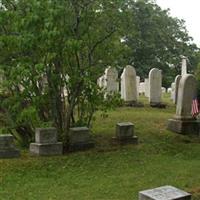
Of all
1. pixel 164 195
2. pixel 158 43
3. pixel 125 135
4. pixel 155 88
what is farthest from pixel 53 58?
pixel 158 43

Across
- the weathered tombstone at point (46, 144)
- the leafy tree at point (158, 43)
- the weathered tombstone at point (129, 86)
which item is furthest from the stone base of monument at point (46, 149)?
the leafy tree at point (158, 43)

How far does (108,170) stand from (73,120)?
245cm

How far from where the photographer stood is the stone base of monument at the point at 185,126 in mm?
12766

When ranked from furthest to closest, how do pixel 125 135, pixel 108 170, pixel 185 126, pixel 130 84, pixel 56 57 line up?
pixel 130 84 < pixel 185 126 < pixel 125 135 < pixel 56 57 < pixel 108 170

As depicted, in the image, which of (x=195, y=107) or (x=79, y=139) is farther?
(x=195, y=107)

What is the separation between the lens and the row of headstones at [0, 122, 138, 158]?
9625mm

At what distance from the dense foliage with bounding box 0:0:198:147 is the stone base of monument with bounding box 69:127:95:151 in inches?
6.3

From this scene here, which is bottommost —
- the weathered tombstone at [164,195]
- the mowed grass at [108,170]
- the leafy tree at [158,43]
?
the mowed grass at [108,170]

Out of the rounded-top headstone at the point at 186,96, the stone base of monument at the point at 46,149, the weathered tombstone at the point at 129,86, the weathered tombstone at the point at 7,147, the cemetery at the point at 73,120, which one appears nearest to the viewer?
the cemetery at the point at 73,120

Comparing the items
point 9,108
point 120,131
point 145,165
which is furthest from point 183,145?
point 9,108

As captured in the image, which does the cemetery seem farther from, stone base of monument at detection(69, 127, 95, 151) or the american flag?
the american flag

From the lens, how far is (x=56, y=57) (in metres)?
10.3

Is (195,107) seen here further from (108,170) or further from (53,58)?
(108,170)

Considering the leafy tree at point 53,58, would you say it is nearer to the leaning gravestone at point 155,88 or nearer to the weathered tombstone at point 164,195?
the weathered tombstone at point 164,195
